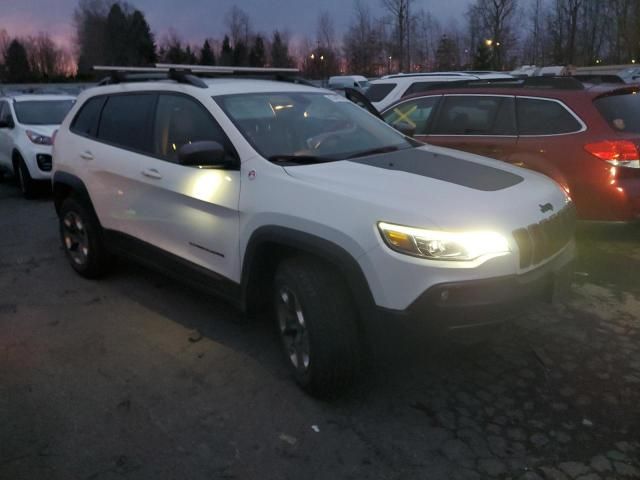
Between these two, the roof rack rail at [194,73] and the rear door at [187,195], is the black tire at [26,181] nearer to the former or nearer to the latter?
the roof rack rail at [194,73]

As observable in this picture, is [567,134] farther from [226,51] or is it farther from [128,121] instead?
[226,51]

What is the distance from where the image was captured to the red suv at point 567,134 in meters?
5.50

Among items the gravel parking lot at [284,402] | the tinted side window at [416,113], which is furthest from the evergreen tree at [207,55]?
the gravel parking lot at [284,402]

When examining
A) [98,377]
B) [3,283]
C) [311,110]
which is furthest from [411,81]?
[98,377]

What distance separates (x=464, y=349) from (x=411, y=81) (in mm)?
7759

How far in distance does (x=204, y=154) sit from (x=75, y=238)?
257cm

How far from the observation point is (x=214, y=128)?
403 centimetres

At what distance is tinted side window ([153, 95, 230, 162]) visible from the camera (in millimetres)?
4090

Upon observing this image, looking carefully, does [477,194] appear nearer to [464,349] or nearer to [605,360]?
[464,349]

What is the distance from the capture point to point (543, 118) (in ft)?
19.6

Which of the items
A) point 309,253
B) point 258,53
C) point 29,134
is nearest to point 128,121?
point 309,253

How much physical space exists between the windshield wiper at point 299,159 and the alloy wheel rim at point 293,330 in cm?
78

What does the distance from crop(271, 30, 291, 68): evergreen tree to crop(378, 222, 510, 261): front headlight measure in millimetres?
65860

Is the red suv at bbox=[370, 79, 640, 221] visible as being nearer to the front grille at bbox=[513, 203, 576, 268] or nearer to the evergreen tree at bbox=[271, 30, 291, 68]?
the front grille at bbox=[513, 203, 576, 268]
